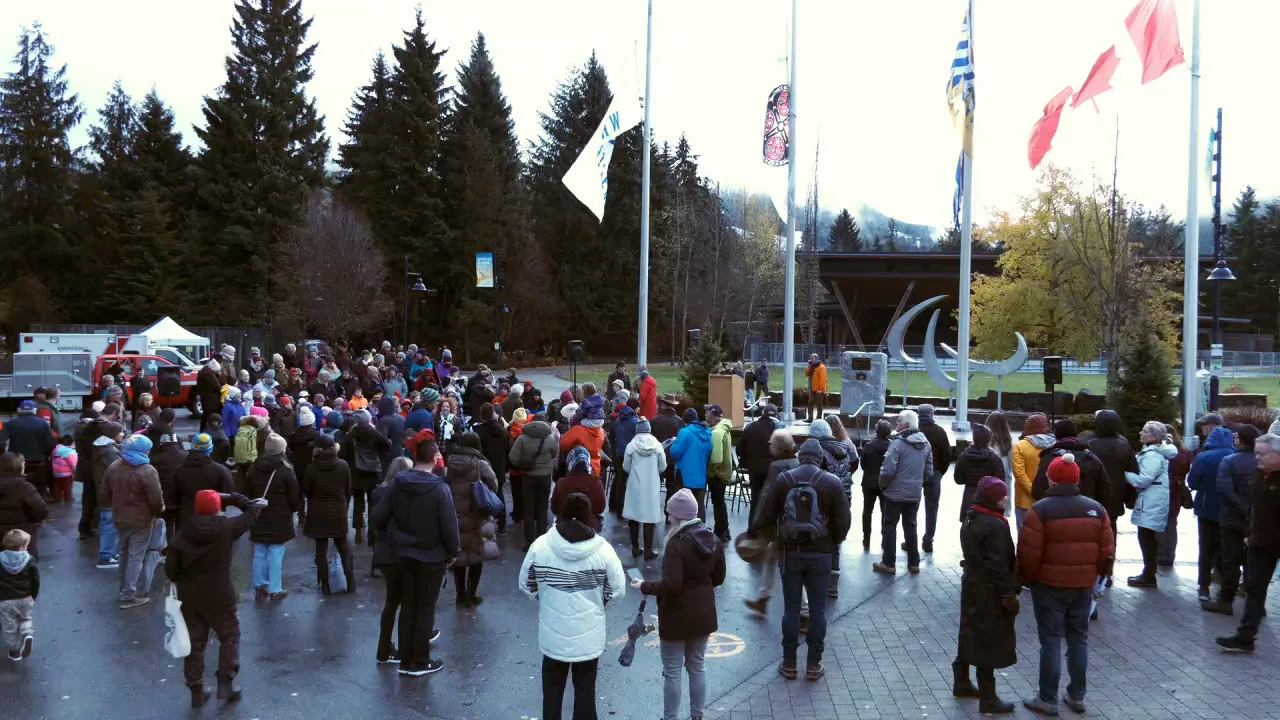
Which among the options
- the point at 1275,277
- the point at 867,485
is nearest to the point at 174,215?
the point at 867,485

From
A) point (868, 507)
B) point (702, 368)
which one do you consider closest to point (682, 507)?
point (868, 507)

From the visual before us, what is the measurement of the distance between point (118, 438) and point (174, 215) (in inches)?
1727

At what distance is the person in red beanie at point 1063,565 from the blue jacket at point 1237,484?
9.28ft

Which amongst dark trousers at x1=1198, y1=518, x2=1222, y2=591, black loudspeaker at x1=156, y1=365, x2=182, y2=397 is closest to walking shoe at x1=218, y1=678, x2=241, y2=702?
dark trousers at x1=1198, y1=518, x2=1222, y2=591

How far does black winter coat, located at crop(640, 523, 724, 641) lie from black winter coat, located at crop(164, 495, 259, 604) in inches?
125

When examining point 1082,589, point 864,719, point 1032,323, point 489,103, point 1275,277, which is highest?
point 489,103

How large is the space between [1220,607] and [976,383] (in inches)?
1404

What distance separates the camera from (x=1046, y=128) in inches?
597

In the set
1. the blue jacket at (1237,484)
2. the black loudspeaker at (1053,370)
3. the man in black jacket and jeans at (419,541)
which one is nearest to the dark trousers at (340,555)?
the man in black jacket and jeans at (419,541)

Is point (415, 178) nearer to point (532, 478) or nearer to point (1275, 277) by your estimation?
point (532, 478)

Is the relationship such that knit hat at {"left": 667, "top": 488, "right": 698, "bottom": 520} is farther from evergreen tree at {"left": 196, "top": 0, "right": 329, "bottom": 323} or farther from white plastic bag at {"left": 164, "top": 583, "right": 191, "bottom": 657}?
evergreen tree at {"left": 196, "top": 0, "right": 329, "bottom": 323}

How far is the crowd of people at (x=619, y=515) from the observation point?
6070 mm

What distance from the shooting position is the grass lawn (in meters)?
36.6

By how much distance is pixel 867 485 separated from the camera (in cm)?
1058
